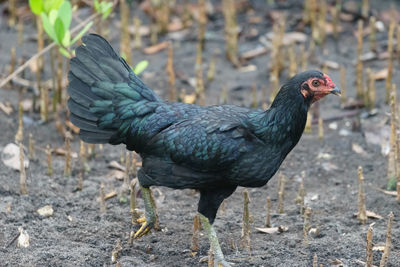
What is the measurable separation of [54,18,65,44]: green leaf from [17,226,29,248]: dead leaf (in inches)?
56.7

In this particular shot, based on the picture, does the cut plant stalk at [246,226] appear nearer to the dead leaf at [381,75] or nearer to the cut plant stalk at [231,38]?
the dead leaf at [381,75]

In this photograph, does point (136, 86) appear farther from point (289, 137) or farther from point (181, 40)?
point (181, 40)

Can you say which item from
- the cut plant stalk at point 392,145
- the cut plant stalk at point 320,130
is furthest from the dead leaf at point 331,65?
the cut plant stalk at point 392,145

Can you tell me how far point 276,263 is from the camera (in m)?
4.64

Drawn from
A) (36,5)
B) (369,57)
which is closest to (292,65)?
(369,57)

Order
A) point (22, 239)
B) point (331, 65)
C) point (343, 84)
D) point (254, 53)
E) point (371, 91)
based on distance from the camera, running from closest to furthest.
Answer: point (22, 239) → point (371, 91) → point (343, 84) → point (331, 65) → point (254, 53)

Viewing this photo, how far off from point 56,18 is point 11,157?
4.56 feet

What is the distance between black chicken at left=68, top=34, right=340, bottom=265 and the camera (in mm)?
4551

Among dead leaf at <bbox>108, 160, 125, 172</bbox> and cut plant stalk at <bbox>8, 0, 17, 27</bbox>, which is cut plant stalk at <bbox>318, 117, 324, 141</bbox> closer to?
dead leaf at <bbox>108, 160, 125, 172</bbox>

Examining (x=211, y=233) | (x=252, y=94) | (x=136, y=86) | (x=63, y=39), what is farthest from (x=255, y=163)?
(x=252, y=94)

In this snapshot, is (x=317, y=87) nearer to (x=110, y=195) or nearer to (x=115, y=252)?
(x=115, y=252)

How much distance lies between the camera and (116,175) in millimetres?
6059

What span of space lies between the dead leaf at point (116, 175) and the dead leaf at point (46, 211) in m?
0.83

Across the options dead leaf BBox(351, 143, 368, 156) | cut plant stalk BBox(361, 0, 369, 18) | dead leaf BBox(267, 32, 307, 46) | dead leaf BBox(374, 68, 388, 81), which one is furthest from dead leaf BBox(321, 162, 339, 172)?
cut plant stalk BBox(361, 0, 369, 18)
